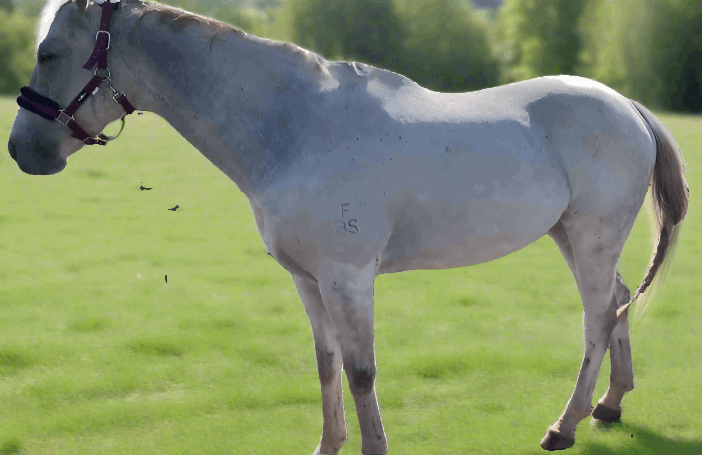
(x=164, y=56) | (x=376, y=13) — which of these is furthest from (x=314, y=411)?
(x=376, y=13)

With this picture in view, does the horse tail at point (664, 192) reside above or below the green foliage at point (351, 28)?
below

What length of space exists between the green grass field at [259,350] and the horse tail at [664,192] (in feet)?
1.87

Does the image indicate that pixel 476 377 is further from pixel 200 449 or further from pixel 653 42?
pixel 653 42

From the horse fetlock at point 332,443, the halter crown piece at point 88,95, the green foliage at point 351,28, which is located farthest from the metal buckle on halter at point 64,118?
the green foliage at point 351,28

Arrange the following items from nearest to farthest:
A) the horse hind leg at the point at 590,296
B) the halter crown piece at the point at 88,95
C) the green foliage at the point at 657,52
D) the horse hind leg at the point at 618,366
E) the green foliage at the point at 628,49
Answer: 1. the halter crown piece at the point at 88,95
2. the horse hind leg at the point at 590,296
3. the horse hind leg at the point at 618,366
4. the green foliage at the point at 657,52
5. the green foliage at the point at 628,49

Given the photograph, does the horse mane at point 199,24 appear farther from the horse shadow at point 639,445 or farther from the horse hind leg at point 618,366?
the horse shadow at point 639,445

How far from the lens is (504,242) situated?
11.1 ft

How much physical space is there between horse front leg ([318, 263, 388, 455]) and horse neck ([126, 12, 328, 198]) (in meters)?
0.57

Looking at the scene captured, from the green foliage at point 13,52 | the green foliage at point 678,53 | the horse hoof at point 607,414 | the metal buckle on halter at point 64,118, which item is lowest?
the horse hoof at point 607,414

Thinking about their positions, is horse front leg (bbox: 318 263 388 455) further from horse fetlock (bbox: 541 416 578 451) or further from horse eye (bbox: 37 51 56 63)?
horse eye (bbox: 37 51 56 63)

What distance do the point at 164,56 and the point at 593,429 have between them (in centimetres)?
329

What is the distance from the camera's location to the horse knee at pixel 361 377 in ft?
10.3

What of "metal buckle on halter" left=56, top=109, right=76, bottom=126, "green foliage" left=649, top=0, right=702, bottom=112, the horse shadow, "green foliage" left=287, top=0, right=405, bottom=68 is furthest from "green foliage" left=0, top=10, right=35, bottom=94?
the horse shadow

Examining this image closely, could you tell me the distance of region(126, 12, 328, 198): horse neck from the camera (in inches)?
116
